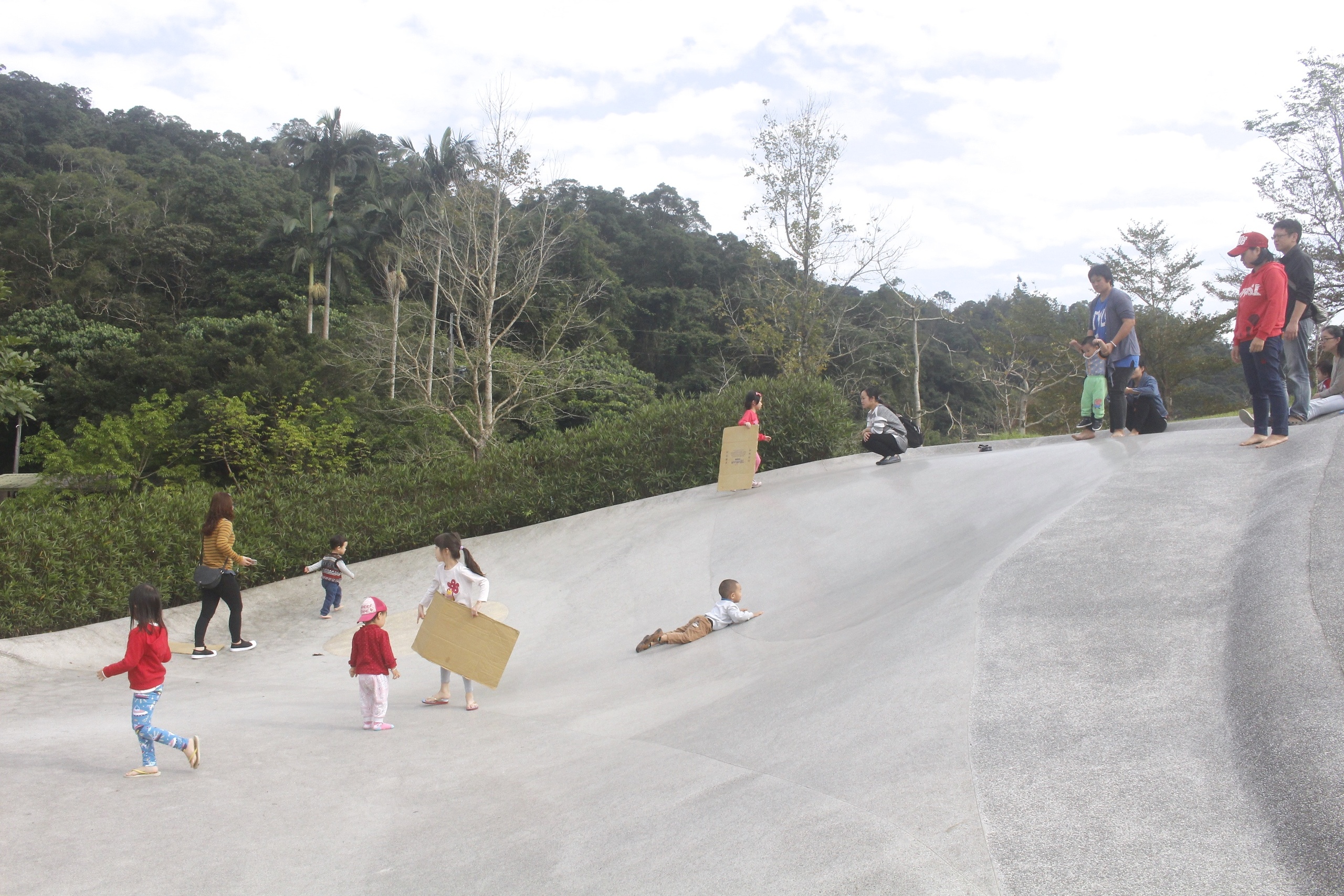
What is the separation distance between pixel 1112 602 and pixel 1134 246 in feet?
133

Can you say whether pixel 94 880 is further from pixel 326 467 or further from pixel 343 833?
pixel 326 467

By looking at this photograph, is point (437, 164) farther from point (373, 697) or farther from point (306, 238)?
point (373, 697)

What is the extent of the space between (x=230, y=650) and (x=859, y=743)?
772 centimetres

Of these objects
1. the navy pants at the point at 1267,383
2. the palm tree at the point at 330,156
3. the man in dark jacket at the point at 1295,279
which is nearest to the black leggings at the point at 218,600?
the navy pants at the point at 1267,383

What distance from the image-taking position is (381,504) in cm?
1215

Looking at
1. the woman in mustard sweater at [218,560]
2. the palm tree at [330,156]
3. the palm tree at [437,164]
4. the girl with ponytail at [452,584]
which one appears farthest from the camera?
the palm tree at [330,156]

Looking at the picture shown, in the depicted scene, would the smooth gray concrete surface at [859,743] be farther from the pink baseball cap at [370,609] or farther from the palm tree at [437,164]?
the palm tree at [437,164]

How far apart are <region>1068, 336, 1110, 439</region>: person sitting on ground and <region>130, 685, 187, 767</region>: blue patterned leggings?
352 inches

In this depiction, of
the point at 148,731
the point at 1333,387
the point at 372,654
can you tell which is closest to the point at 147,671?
the point at 148,731

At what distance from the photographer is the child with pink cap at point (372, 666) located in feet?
19.1

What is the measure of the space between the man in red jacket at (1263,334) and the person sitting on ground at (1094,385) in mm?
1706

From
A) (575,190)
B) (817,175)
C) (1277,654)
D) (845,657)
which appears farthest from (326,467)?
(575,190)

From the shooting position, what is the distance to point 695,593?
341 inches

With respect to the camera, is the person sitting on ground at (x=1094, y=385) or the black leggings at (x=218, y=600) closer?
the black leggings at (x=218, y=600)
